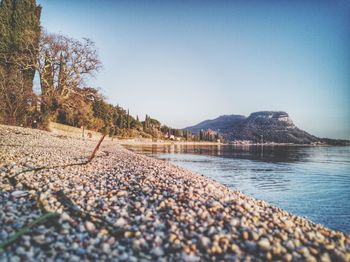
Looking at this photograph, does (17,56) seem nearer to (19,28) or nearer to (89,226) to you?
(19,28)

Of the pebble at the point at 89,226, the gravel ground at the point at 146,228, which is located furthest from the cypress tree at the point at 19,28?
the pebble at the point at 89,226

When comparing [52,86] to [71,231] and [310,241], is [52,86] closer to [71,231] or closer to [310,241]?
[71,231]

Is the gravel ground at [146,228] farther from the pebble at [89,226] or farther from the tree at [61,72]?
the tree at [61,72]

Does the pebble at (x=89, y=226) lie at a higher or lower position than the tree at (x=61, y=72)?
lower

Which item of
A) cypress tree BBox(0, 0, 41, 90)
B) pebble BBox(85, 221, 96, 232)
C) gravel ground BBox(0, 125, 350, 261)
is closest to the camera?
gravel ground BBox(0, 125, 350, 261)

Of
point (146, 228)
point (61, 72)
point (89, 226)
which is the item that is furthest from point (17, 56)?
point (146, 228)

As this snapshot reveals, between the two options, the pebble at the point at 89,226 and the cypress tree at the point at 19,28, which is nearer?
the pebble at the point at 89,226

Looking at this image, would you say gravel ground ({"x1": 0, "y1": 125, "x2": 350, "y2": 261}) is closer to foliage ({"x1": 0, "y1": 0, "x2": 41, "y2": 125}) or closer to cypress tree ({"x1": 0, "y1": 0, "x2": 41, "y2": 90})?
foliage ({"x1": 0, "y1": 0, "x2": 41, "y2": 125})

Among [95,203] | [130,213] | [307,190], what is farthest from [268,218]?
[307,190]

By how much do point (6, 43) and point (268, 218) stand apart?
42.4 m

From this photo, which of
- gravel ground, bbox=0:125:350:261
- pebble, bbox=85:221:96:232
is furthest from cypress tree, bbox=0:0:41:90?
pebble, bbox=85:221:96:232

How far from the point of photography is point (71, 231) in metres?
4.50

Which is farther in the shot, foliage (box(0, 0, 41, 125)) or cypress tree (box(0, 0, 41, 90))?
cypress tree (box(0, 0, 41, 90))

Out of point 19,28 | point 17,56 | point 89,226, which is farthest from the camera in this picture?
point 19,28
